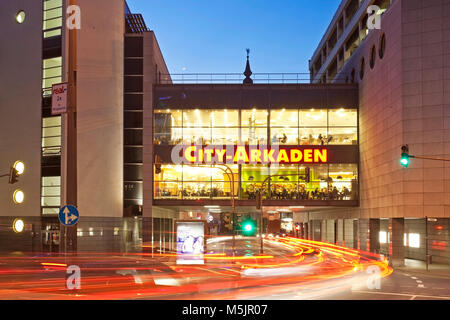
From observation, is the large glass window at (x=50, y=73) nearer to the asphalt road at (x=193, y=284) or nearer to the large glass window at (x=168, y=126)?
the large glass window at (x=168, y=126)

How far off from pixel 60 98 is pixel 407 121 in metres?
28.3

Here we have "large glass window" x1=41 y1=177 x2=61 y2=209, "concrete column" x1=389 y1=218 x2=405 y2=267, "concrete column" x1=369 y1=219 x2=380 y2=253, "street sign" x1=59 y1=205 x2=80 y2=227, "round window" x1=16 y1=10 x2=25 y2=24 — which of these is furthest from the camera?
"round window" x1=16 y1=10 x2=25 y2=24

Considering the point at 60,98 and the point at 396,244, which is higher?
the point at 60,98

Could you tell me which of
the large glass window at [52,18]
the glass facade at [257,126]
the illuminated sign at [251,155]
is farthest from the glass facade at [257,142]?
the large glass window at [52,18]

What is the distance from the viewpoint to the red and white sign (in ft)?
46.1

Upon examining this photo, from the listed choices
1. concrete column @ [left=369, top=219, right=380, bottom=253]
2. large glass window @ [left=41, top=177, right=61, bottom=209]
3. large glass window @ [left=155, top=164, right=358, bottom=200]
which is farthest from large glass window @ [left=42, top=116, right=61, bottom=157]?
concrete column @ [left=369, top=219, right=380, bottom=253]

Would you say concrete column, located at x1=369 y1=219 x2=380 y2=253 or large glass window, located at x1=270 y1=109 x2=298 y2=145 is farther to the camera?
large glass window, located at x1=270 y1=109 x2=298 y2=145

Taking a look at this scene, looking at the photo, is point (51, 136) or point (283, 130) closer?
point (51, 136)

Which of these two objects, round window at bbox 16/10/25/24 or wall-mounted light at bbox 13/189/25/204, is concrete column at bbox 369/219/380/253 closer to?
wall-mounted light at bbox 13/189/25/204

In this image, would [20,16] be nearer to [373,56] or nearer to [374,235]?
[373,56]

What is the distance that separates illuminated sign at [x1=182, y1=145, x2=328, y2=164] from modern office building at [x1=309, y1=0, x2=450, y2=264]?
449cm

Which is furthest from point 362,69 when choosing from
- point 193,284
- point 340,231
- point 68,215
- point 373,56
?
point 68,215

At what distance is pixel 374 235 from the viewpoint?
148 ft

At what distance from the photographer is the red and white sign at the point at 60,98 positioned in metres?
14.0
